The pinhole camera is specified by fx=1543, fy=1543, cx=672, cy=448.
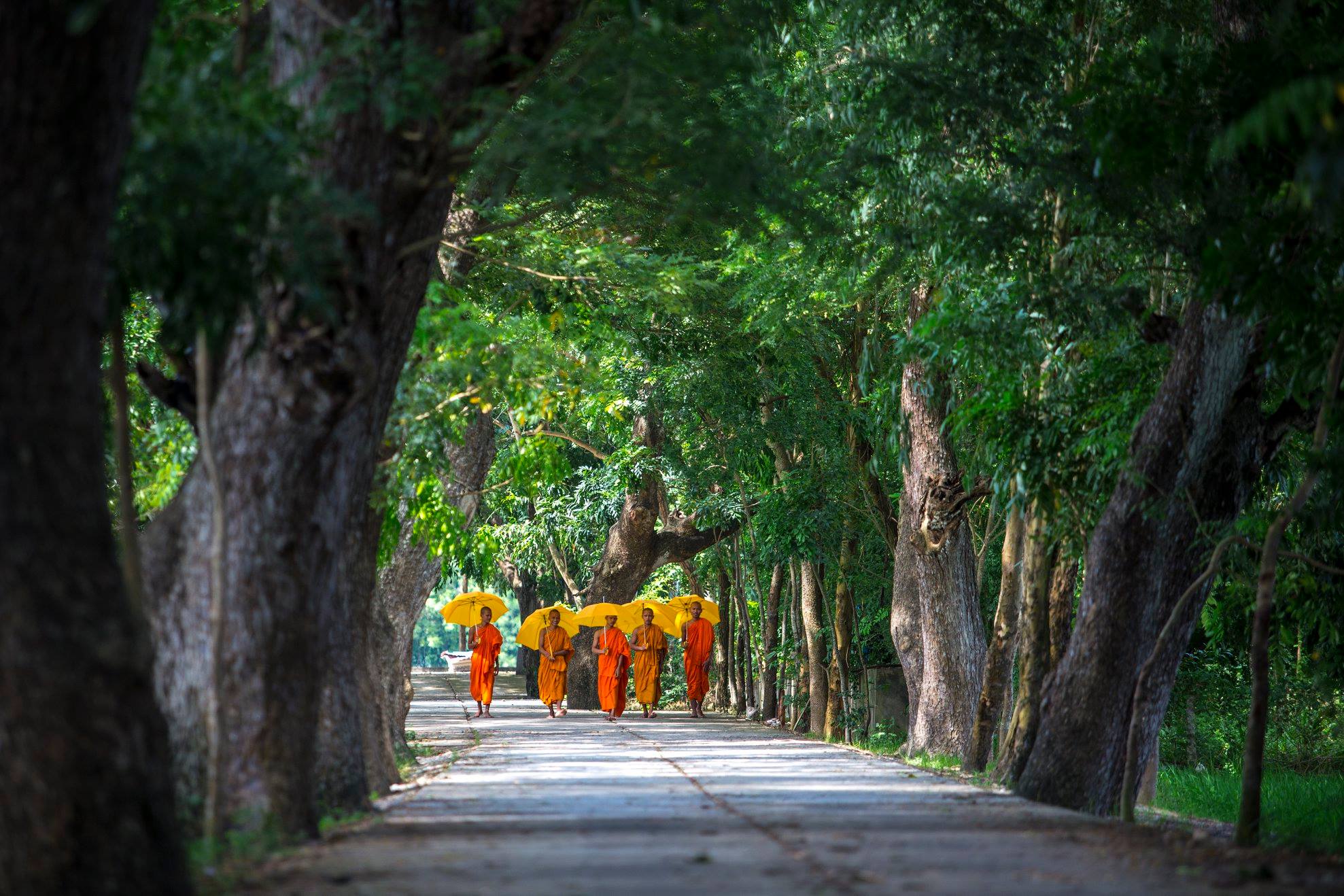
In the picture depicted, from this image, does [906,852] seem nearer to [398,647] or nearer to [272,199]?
[272,199]

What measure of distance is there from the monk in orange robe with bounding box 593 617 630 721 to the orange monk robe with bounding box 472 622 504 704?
76.4 inches

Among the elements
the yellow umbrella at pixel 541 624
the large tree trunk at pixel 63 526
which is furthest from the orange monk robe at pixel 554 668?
the large tree trunk at pixel 63 526

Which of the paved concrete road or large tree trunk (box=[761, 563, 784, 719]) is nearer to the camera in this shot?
the paved concrete road

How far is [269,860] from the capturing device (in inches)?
285

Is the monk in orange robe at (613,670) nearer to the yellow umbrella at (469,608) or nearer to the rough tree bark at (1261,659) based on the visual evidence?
the yellow umbrella at (469,608)

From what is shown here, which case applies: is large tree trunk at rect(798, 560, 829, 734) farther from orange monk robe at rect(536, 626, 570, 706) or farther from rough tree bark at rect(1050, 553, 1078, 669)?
rough tree bark at rect(1050, 553, 1078, 669)

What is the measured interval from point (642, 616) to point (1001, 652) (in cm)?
1477

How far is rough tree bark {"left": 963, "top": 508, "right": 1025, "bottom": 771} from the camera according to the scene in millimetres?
14930

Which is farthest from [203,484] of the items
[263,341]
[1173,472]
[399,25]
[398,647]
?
[398,647]

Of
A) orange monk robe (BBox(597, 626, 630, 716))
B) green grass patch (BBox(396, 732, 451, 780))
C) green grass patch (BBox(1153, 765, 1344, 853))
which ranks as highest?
orange monk robe (BBox(597, 626, 630, 716))

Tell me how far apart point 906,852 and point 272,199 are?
433 cm

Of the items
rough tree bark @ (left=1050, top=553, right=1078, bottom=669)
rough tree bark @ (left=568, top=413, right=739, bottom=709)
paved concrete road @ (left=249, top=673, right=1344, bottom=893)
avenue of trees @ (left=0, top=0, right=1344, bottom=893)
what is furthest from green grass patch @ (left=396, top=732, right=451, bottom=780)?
rough tree bark @ (left=568, top=413, right=739, bottom=709)

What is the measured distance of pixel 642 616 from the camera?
95.9 ft

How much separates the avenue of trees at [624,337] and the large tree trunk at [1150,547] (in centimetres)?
3
